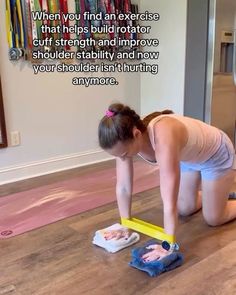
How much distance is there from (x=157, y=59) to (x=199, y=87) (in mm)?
682

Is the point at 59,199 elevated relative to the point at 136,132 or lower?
lower

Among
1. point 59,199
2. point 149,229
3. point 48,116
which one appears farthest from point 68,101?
point 149,229

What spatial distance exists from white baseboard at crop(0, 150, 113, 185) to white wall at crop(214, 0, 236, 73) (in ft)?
4.81

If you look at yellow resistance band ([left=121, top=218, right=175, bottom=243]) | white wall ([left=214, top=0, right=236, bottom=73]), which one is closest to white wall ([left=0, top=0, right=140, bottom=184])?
white wall ([left=214, top=0, right=236, bottom=73])

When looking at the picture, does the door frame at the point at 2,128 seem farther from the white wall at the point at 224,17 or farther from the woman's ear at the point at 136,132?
the white wall at the point at 224,17

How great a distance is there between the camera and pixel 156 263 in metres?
1.45

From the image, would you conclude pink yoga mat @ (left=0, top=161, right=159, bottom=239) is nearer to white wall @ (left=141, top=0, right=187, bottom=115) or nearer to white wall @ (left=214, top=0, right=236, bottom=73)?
white wall @ (left=141, top=0, right=187, bottom=115)

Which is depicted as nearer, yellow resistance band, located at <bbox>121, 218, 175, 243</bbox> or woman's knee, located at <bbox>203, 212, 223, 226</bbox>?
A: yellow resistance band, located at <bbox>121, 218, 175, 243</bbox>

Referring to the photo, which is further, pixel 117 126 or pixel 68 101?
pixel 68 101

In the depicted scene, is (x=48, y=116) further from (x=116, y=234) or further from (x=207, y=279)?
(x=207, y=279)

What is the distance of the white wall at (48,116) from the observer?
2.75 m

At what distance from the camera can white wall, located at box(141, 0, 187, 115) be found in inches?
124

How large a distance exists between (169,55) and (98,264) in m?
2.33

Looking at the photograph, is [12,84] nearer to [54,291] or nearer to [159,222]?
[159,222]
